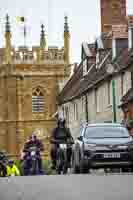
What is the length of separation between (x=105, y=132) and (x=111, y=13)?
36.8 meters

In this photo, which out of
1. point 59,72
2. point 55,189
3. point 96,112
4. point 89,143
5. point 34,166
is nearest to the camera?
point 55,189

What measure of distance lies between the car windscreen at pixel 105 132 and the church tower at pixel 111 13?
1402 inches

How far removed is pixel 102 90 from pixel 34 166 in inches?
864

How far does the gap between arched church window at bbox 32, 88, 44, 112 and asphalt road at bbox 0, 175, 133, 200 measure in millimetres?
66017

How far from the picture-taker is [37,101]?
8856 cm

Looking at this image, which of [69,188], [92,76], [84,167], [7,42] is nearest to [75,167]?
[84,167]

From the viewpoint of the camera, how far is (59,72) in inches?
3440

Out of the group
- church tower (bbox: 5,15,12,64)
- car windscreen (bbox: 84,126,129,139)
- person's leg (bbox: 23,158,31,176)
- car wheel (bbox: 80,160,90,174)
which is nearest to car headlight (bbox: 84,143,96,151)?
car wheel (bbox: 80,160,90,174)

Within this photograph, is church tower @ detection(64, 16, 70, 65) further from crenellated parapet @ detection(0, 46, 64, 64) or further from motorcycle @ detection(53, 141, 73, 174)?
motorcycle @ detection(53, 141, 73, 174)

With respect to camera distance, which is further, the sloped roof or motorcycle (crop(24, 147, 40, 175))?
the sloped roof

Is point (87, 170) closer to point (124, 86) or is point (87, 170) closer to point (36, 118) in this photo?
point (124, 86)

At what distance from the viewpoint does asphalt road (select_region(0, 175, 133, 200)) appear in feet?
52.3

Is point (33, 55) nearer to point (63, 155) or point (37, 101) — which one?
point (37, 101)

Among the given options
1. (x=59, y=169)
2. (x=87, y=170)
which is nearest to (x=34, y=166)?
(x=59, y=169)
